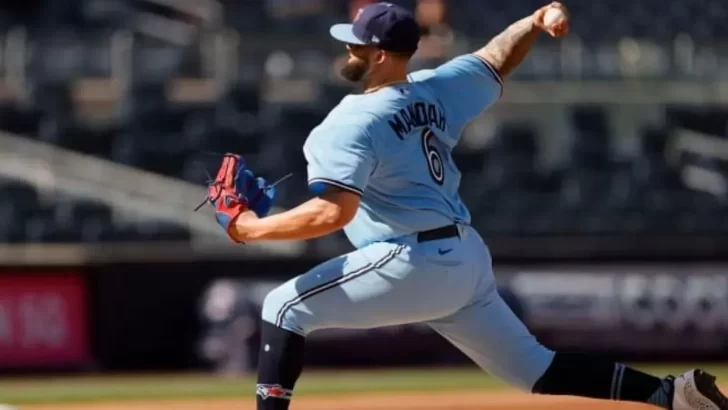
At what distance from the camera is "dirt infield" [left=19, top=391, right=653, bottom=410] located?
7.83 m

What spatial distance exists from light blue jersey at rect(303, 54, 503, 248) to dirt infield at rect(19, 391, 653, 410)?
307 centimetres

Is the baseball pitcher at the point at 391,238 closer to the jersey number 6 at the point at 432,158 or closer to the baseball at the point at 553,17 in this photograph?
the jersey number 6 at the point at 432,158

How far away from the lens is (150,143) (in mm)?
11883

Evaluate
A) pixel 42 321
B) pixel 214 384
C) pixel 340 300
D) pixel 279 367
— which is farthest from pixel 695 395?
pixel 42 321

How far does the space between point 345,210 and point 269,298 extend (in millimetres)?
470

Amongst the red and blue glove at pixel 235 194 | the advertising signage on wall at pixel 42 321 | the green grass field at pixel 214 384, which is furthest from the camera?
the advertising signage on wall at pixel 42 321

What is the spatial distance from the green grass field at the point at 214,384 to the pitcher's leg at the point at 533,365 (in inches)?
162

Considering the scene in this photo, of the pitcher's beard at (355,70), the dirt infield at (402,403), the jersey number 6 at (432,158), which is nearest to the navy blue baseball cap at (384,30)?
the pitcher's beard at (355,70)

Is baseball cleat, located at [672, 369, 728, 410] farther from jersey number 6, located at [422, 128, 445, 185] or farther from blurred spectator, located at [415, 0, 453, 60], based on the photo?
blurred spectator, located at [415, 0, 453, 60]

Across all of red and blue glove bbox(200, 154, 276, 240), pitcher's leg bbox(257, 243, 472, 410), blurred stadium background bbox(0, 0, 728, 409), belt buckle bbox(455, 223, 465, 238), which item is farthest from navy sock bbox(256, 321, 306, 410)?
blurred stadium background bbox(0, 0, 728, 409)

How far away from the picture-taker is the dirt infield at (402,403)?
7.83m

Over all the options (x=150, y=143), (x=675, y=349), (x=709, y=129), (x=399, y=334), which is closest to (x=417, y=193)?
(x=399, y=334)

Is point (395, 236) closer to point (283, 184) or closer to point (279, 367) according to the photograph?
point (279, 367)

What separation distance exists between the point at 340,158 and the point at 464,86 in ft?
2.61
